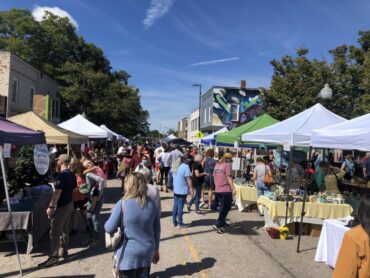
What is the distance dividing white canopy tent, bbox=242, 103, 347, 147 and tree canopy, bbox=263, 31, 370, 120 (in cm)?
1210

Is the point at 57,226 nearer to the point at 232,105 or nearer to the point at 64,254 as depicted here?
the point at 64,254

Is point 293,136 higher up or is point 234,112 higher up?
point 234,112

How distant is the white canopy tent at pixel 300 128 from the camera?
943cm

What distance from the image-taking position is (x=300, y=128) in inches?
385

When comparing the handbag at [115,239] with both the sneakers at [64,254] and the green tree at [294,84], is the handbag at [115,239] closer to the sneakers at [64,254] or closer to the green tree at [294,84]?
the sneakers at [64,254]

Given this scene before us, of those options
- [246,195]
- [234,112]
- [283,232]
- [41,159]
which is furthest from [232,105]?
[41,159]

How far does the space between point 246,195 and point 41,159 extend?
611cm

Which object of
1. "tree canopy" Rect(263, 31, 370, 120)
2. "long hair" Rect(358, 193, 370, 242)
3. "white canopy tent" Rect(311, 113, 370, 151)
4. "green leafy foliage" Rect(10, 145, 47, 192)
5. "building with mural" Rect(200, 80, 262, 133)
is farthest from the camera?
"building with mural" Rect(200, 80, 262, 133)

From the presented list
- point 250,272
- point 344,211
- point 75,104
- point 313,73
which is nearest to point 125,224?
point 250,272

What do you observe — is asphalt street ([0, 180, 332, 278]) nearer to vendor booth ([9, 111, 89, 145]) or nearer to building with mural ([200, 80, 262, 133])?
vendor booth ([9, 111, 89, 145])

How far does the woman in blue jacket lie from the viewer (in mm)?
4004

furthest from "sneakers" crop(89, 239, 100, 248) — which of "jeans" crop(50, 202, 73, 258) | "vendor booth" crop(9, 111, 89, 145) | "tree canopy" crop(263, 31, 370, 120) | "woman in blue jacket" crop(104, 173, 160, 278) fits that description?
"tree canopy" crop(263, 31, 370, 120)

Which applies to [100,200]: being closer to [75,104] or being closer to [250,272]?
[250,272]

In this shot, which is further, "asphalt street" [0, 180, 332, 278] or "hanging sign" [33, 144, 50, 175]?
"hanging sign" [33, 144, 50, 175]
